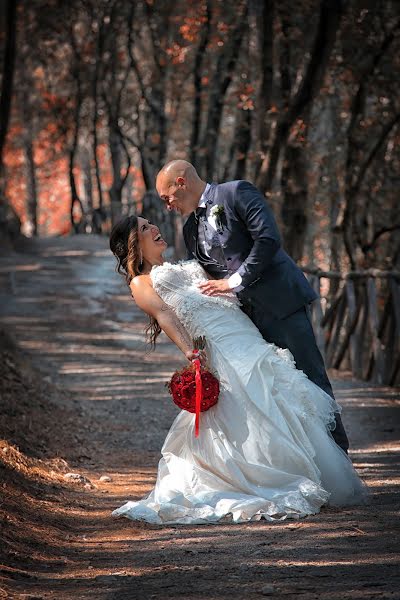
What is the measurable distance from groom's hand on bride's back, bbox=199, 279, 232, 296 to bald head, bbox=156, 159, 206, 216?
50 cm

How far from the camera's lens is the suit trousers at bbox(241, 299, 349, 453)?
22.2ft

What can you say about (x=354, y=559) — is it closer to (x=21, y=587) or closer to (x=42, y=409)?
(x=21, y=587)

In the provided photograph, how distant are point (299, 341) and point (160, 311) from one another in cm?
87

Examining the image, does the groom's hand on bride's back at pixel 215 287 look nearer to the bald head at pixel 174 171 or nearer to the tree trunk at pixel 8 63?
the bald head at pixel 174 171

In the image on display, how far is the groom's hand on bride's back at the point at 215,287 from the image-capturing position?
6639 millimetres

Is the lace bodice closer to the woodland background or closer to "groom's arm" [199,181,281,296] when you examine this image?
"groom's arm" [199,181,281,296]

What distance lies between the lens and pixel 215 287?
21.9ft

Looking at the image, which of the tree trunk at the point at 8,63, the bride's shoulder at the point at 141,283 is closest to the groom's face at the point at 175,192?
the bride's shoulder at the point at 141,283

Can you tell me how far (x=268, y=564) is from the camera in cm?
504

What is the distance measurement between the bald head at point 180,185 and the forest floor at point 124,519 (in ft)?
6.41

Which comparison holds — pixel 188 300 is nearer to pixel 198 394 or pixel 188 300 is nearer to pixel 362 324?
pixel 198 394

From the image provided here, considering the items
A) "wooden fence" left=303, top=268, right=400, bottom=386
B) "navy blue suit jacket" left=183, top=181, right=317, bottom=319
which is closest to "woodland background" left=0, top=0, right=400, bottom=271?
"wooden fence" left=303, top=268, right=400, bottom=386

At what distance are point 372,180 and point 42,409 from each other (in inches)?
555

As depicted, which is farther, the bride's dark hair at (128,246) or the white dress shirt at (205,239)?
the bride's dark hair at (128,246)
